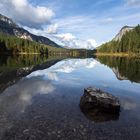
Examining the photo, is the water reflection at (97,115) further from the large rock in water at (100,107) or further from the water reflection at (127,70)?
the water reflection at (127,70)

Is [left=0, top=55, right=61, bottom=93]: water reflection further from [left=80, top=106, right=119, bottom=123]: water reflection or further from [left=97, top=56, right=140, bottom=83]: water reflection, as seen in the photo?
[left=97, top=56, right=140, bottom=83]: water reflection

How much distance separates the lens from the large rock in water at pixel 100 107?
867 inches

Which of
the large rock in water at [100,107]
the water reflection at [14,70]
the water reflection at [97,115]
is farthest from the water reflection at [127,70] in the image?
the water reflection at [97,115]

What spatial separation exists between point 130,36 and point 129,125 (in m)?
188

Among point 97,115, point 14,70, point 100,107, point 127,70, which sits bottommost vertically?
point 127,70

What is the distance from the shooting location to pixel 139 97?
31.2m

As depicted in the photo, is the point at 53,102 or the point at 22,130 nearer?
the point at 22,130

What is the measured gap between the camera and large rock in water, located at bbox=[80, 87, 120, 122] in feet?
72.3

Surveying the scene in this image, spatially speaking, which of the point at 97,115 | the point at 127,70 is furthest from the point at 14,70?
the point at 97,115

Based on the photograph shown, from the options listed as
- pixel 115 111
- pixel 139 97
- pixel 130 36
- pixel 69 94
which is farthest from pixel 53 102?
pixel 130 36

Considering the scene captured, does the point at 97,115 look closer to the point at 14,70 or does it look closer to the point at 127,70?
the point at 14,70

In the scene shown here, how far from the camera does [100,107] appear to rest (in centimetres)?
2362

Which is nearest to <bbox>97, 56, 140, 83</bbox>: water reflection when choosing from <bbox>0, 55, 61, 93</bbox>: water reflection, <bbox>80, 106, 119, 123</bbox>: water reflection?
<bbox>0, 55, 61, 93</bbox>: water reflection

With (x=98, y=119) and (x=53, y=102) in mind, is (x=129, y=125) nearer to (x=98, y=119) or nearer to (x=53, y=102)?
(x=98, y=119)
